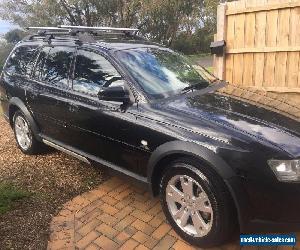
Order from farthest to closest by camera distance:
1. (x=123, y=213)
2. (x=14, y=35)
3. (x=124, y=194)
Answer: (x=14, y=35)
(x=124, y=194)
(x=123, y=213)

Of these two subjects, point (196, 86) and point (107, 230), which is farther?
point (196, 86)

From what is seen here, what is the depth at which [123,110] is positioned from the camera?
3.66 metres

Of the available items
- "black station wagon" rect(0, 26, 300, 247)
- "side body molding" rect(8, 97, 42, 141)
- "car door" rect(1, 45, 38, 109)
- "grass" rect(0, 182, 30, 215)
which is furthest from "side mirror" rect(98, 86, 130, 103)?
"car door" rect(1, 45, 38, 109)

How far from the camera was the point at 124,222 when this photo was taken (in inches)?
148

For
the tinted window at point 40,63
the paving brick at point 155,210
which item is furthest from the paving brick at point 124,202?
the tinted window at point 40,63

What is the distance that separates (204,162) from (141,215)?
1.24m

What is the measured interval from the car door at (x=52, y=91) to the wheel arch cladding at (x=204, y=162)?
1.57 metres

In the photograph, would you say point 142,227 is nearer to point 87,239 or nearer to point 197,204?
point 87,239

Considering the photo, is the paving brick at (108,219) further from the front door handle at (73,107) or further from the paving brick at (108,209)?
the front door handle at (73,107)

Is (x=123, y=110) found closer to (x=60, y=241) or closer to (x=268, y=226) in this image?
(x=60, y=241)

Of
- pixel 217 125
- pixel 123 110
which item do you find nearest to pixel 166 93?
pixel 123 110

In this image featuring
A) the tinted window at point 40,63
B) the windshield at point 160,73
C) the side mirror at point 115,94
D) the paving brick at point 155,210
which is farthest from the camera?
the tinted window at point 40,63

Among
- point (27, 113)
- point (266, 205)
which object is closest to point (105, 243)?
point (266, 205)

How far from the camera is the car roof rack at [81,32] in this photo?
448cm
